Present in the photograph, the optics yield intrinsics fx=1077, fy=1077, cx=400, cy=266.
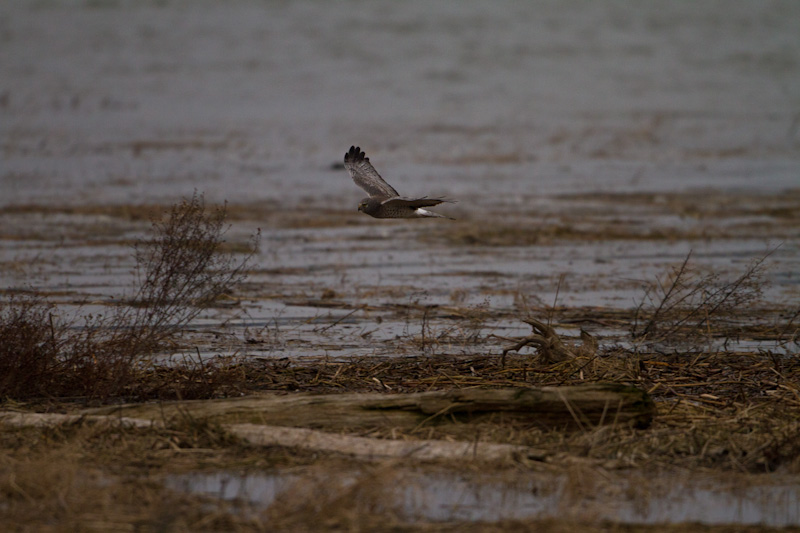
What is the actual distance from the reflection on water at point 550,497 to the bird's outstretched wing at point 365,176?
13.0ft

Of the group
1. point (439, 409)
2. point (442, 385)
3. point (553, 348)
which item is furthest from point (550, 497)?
point (553, 348)

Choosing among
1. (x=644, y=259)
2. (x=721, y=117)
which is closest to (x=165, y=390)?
(x=644, y=259)

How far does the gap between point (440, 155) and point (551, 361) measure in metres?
22.2

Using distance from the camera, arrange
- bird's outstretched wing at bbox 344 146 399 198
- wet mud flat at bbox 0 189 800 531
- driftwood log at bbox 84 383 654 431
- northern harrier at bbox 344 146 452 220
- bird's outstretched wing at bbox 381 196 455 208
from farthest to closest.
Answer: bird's outstretched wing at bbox 344 146 399 198, northern harrier at bbox 344 146 452 220, bird's outstretched wing at bbox 381 196 455 208, driftwood log at bbox 84 383 654 431, wet mud flat at bbox 0 189 800 531

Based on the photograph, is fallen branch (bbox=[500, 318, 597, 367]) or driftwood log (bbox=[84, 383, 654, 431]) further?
fallen branch (bbox=[500, 318, 597, 367])

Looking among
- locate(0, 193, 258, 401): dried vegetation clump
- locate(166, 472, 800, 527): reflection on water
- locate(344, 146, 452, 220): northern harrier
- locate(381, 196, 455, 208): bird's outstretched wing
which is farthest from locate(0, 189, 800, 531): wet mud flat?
locate(381, 196, 455, 208): bird's outstretched wing

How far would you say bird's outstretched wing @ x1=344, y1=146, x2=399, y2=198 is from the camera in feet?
31.3

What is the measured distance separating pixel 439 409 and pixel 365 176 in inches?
143

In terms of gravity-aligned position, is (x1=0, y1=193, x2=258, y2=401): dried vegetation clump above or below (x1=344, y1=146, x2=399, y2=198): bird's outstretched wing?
below

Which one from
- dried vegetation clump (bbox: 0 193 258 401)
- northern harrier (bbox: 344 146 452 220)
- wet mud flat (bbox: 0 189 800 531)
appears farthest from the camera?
northern harrier (bbox: 344 146 452 220)

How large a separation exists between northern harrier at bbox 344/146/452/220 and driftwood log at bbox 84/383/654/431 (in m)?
1.80

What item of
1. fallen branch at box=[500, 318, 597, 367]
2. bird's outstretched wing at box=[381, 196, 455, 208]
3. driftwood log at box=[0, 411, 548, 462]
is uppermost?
bird's outstretched wing at box=[381, 196, 455, 208]

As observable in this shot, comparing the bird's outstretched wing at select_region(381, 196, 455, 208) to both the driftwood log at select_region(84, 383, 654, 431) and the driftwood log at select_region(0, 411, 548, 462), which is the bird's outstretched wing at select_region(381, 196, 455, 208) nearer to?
the driftwood log at select_region(84, 383, 654, 431)

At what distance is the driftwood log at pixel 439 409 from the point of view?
263 inches
